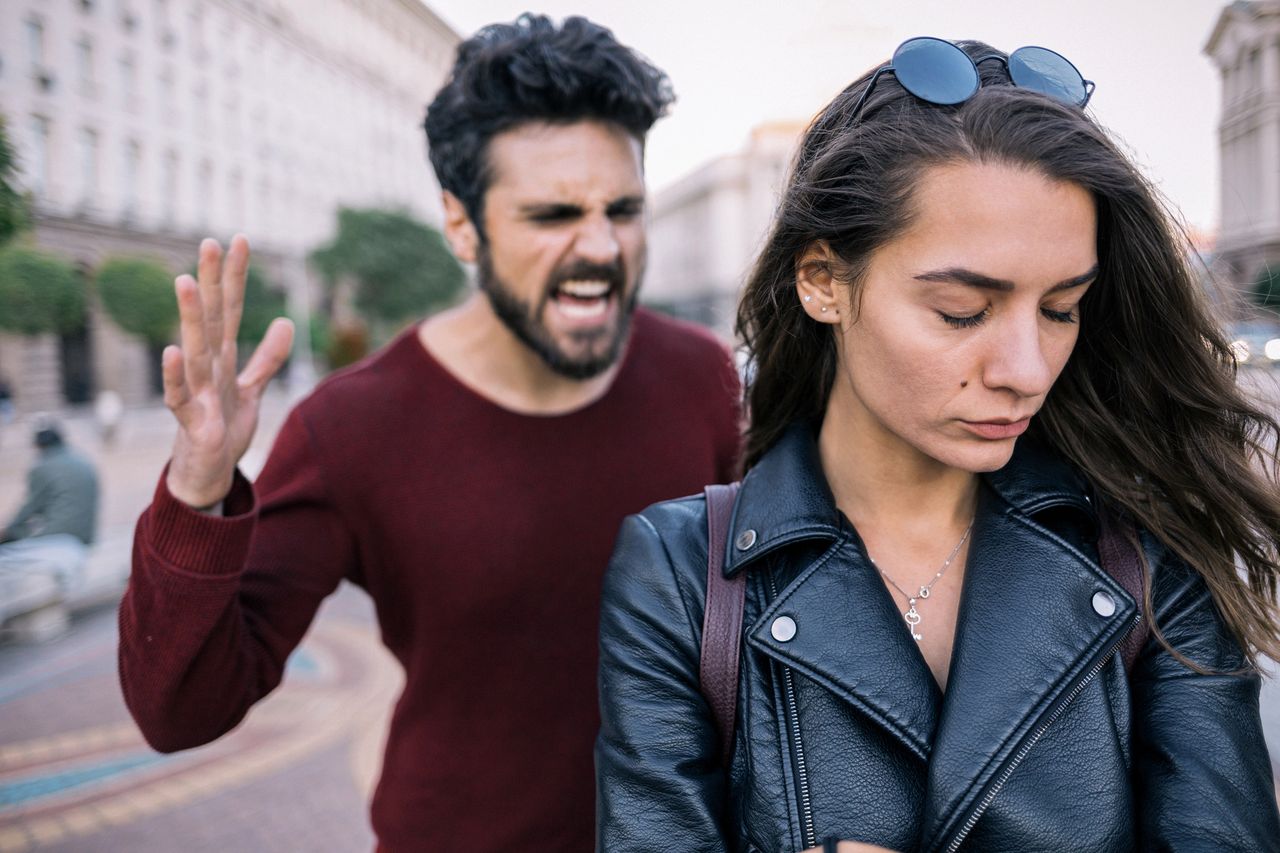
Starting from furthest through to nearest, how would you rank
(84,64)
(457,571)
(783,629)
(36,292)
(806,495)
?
(84,64)
(36,292)
(457,571)
(806,495)
(783,629)

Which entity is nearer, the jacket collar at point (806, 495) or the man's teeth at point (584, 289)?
the jacket collar at point (806, 495)

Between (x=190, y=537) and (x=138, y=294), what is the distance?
2.16m

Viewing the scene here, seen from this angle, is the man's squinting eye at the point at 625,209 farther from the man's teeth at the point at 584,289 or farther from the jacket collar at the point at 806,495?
the jacket collar at the point at 806,495

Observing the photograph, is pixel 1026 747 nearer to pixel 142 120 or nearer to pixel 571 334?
pixel 571 334

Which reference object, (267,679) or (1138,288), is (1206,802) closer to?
(1138,288)

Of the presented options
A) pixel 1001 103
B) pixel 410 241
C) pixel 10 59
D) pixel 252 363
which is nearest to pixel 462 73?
pixel 252 363

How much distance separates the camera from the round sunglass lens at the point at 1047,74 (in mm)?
1271

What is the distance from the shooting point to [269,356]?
1614mm

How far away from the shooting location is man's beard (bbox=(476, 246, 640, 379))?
1.96 meters

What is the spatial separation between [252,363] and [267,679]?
579 millimetres

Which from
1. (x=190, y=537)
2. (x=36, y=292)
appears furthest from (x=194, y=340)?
(x=36, y=292)

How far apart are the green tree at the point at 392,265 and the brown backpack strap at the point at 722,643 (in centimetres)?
2811

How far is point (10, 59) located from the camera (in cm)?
212

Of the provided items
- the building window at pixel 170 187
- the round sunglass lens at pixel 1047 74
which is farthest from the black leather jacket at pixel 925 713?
the building window at pixel 170 187
